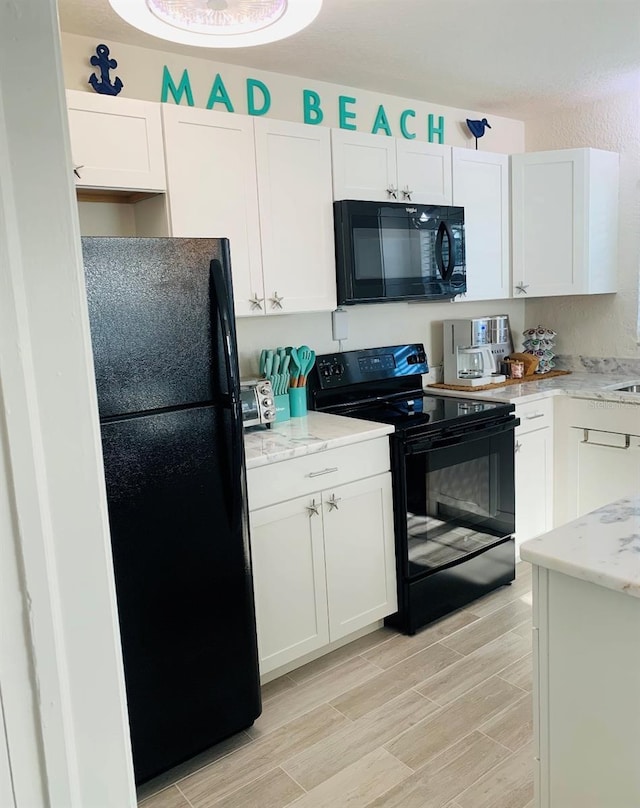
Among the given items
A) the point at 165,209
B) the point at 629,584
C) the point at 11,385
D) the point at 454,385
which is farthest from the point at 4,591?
the point at 454,385

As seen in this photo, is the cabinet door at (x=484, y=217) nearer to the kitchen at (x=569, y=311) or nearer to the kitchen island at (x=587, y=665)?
the kitchen at (x=569, y=311)

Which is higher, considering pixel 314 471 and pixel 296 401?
pixel 296 401

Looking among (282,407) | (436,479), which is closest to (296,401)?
(282,407)

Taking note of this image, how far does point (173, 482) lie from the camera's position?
1986 mm

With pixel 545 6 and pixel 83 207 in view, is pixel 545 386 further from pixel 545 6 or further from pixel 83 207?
pixel 83 207

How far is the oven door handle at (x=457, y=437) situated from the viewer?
2766 millimetres

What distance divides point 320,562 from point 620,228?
104 inches

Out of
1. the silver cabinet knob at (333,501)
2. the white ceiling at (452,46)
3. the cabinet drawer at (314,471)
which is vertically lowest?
the silver cabinet knob at (333,501)

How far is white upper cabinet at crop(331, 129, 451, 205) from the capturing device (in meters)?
2.92

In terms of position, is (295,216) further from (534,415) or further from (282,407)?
Result: (534,415)

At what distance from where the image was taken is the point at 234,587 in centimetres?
215

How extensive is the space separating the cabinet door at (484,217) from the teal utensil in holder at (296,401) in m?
1.14

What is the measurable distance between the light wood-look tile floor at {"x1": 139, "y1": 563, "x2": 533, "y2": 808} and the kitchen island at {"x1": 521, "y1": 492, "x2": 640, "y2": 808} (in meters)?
0.69

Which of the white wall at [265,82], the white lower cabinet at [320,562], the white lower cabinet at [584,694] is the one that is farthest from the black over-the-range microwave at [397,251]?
the white lower cabinet at [584,694]
